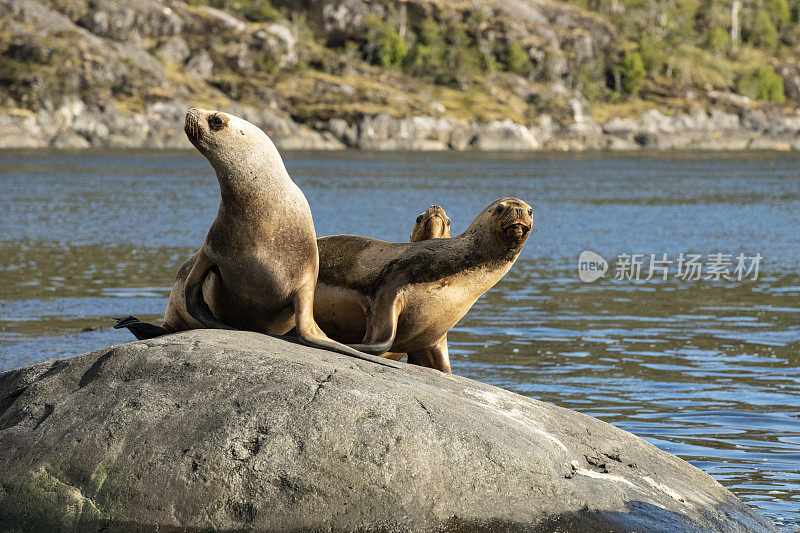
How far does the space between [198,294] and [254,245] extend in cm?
64

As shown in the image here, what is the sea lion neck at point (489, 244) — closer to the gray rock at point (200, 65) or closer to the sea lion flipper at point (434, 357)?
the sea lion flipper at point (434, 357)

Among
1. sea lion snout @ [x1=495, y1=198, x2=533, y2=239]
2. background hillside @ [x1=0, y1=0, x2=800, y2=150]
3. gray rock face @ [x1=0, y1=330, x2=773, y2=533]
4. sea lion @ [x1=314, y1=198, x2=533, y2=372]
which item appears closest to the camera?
gray rock face @ [x1=0, y1=330, x2=773, y2=533]

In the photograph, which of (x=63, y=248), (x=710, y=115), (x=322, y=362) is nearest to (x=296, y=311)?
(x=322, y=362)

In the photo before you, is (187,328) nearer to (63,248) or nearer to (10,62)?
(63,248)

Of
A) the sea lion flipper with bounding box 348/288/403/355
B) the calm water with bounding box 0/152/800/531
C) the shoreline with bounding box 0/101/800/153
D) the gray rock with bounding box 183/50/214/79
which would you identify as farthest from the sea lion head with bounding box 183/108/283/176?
the gray rock with bounding box 183/50/214/79

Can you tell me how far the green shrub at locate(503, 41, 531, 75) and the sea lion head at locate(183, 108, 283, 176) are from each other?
590 feet

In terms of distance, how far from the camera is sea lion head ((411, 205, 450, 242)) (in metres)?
8.74

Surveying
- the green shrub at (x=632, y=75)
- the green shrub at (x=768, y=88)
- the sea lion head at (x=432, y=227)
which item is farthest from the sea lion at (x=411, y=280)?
the green shrub at (x=768, y=88)

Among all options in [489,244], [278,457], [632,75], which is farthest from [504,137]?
[278,457]

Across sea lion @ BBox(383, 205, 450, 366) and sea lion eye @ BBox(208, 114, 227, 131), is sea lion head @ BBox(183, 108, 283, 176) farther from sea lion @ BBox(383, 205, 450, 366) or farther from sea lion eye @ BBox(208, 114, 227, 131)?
sea lion @ BBox(383, 205, 450, 366)

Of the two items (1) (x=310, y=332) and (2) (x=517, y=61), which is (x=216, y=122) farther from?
(2) (x=517, y=61)

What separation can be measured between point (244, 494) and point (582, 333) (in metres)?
11.7

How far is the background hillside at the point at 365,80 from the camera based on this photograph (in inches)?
5221

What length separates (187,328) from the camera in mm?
8117
